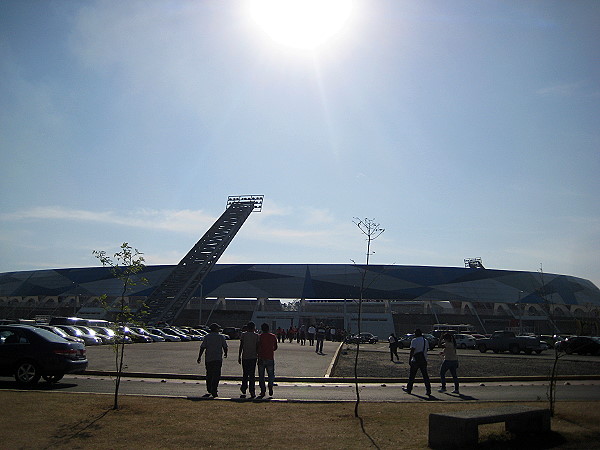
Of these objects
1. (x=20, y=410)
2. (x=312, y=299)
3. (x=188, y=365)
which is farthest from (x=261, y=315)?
(x=20, y=410)

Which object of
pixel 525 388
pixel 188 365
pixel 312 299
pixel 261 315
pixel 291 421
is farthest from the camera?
pixel 312 299

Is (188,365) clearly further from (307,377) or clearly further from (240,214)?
(240,214)

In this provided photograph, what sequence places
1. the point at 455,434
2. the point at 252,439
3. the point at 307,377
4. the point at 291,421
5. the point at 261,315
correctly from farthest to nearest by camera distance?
the point at 261,315, the point at 307,377, the point at 291,421, the point at 252,439, the point at 455,434

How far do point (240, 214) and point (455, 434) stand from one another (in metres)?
65.2

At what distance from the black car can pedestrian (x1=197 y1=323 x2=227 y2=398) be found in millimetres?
3531

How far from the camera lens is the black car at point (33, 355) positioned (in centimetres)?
1247

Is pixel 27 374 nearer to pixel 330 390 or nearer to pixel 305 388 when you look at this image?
pixel 305 388

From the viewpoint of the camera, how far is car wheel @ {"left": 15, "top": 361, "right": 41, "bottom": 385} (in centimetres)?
1239

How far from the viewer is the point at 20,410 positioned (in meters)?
8.13

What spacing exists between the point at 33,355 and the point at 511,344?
29.8 meters

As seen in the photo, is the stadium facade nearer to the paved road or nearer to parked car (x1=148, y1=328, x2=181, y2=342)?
parked car (x1=148, y1=328, x2=181, y2=342)

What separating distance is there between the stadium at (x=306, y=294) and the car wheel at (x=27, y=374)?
148 feet

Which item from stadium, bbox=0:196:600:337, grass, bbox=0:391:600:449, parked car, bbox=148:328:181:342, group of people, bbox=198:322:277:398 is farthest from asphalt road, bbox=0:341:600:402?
stadium, bbox=0:196:600:337

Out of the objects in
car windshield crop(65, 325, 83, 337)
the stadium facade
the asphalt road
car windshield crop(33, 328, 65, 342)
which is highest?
the stadium facade
